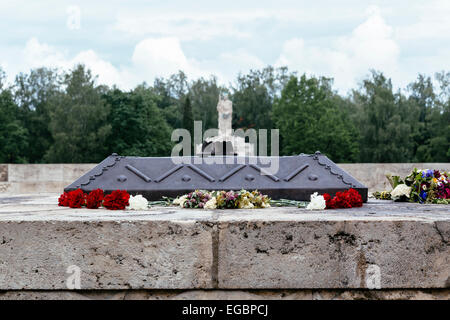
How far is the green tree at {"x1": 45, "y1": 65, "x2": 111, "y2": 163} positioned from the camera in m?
29.9

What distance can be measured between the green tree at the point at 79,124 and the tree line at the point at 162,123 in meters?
0.07

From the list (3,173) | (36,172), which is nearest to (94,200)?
(36,172)

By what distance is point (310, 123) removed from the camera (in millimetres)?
30297

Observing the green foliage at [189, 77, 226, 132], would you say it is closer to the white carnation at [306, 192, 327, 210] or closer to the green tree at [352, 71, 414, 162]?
the green tree at [352, 71, 414, 162]

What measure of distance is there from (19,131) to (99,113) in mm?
5739

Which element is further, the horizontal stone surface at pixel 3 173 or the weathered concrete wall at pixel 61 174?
the horizontal stone surface at pixel 3 173

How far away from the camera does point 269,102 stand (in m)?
39.3

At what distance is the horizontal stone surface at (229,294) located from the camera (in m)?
2.76

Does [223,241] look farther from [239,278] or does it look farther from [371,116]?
[371,116]

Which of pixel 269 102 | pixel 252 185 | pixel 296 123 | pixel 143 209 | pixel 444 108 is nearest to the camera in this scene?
pixel 143 209

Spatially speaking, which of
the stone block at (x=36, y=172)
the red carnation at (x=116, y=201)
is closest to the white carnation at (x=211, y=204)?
the red carnation at (x=116, y=201)

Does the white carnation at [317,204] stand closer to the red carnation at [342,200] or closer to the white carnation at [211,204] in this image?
the red carnation at [342,200]
